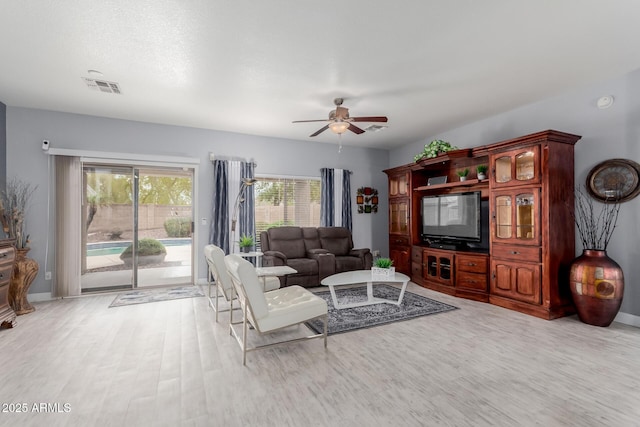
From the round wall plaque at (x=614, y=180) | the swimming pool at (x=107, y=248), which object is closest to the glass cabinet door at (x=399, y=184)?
the round wall plaque at (x=614, y=180)

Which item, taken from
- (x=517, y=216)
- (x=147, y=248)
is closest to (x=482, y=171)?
(x=517, y=216)

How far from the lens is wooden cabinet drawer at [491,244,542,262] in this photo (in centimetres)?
380

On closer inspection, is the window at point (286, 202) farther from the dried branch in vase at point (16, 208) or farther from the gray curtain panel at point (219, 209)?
the dried branch in vase at point (16, 208)

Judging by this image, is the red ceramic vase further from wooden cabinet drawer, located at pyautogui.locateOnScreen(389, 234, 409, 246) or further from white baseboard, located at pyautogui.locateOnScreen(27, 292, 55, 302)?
white baseboard, located at pyautogui.locateOnScreen(27, 292, 55, 302)

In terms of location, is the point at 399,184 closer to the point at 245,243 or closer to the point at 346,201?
the point at 346,201

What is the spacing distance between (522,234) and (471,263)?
2.79 feet

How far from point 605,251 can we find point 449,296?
1.98 m

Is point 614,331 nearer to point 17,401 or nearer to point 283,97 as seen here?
point 283,97

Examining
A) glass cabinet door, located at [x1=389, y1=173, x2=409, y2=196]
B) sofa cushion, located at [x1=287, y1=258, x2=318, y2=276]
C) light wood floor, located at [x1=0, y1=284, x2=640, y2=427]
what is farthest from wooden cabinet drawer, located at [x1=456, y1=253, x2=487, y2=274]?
sofa cushion, located at [x1=287, y1=258, x2=318, y2=276]

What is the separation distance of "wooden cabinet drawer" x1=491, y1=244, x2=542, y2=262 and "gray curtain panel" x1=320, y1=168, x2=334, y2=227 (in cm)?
312

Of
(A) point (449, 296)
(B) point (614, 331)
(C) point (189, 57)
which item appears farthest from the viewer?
(A) point (449, 296)

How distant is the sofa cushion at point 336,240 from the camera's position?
20.0 feet

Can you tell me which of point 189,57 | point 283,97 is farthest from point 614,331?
point 189,57

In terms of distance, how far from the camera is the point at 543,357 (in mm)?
2715
